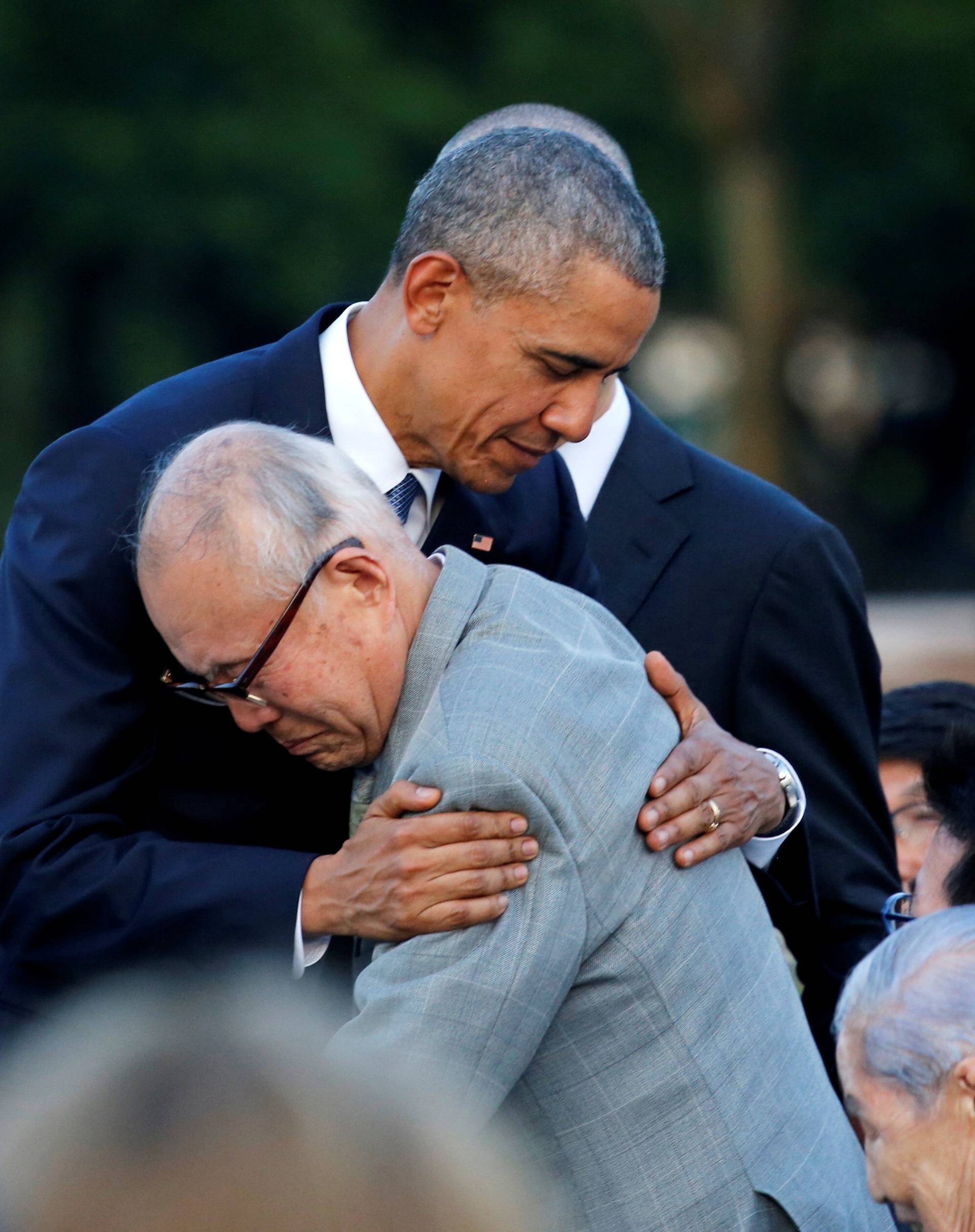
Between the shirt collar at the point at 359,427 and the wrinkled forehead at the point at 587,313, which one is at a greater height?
the wrinkled forehead at the point at 587,313

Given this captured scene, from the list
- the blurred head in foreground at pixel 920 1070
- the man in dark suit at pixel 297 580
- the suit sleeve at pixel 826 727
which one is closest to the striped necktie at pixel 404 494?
the man in dark suit at pixel 297 580

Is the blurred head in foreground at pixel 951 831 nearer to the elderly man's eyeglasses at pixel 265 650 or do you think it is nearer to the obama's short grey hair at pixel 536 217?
the obama's short grey hair at pixel 536 217

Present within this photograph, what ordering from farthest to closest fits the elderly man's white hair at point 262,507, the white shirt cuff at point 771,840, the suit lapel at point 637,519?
the suit lapel at point 637,519, the white shirt cuff at point 771,840, the elderly man's white hair at point 262,507

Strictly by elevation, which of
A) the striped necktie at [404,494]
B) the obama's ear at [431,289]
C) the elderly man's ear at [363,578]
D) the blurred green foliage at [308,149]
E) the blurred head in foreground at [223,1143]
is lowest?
the blurred green foliage at [308,149]

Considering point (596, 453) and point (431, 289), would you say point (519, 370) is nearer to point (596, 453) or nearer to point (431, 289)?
point (431, 289)

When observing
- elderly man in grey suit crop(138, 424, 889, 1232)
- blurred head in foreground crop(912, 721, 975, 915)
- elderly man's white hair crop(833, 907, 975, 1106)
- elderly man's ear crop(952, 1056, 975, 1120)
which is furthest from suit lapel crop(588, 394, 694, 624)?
elderly man's ear crop(952, 1056, 975, 1120)

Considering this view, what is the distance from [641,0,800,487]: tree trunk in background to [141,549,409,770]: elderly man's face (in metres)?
11.5

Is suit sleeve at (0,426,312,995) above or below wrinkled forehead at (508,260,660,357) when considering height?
below

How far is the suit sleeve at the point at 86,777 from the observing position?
2387 mm

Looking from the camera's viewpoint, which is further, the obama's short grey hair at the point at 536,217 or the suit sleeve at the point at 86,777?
the obama's short grey hair at the point at 536,217

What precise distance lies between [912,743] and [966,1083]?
205 cm

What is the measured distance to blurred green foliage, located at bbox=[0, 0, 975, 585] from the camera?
15.4m

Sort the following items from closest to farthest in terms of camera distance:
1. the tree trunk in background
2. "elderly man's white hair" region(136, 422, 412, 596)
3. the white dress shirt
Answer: "elderly man's white hair" region(136, 422, 412, 596) < the white dress shirt < the tree trunk in background

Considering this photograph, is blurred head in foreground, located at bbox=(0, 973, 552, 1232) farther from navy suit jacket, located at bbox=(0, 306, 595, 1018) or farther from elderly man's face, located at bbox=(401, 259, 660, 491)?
elderly man's face, located at bbox=(401, 259, 660, 491)
